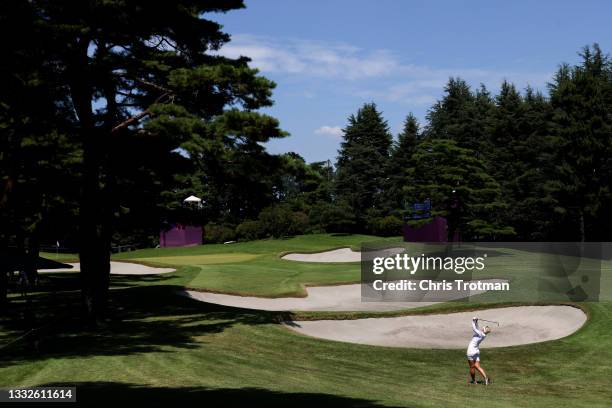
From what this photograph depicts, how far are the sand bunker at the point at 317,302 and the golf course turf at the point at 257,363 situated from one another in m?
2.49

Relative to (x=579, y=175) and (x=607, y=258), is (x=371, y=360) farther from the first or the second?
(x=579, y=175)

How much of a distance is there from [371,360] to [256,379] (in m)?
6.56

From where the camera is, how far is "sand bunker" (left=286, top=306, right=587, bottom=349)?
25891 mm

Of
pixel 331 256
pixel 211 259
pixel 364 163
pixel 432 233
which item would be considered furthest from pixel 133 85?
pixel 364 163

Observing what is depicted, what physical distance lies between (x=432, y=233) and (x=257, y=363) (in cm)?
5369

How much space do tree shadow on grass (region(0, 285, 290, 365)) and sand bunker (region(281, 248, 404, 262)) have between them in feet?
86.7

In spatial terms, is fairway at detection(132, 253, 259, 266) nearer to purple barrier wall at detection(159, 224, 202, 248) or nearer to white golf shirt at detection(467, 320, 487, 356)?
purple barrier wall at detection(159, 224, 202, 248)

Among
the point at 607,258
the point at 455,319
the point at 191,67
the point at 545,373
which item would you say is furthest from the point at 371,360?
the point at 607,258

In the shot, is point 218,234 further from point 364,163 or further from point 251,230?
point 364,163

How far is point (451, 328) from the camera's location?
28047mm

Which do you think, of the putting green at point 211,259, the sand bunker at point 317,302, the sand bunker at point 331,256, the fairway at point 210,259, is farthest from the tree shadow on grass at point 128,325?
the sand bunker at point 331,256

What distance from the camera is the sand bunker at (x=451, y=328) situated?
84.9ft

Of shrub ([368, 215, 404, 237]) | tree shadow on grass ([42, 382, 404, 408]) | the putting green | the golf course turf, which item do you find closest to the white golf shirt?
the golf course turf

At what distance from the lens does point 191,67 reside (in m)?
23.6
